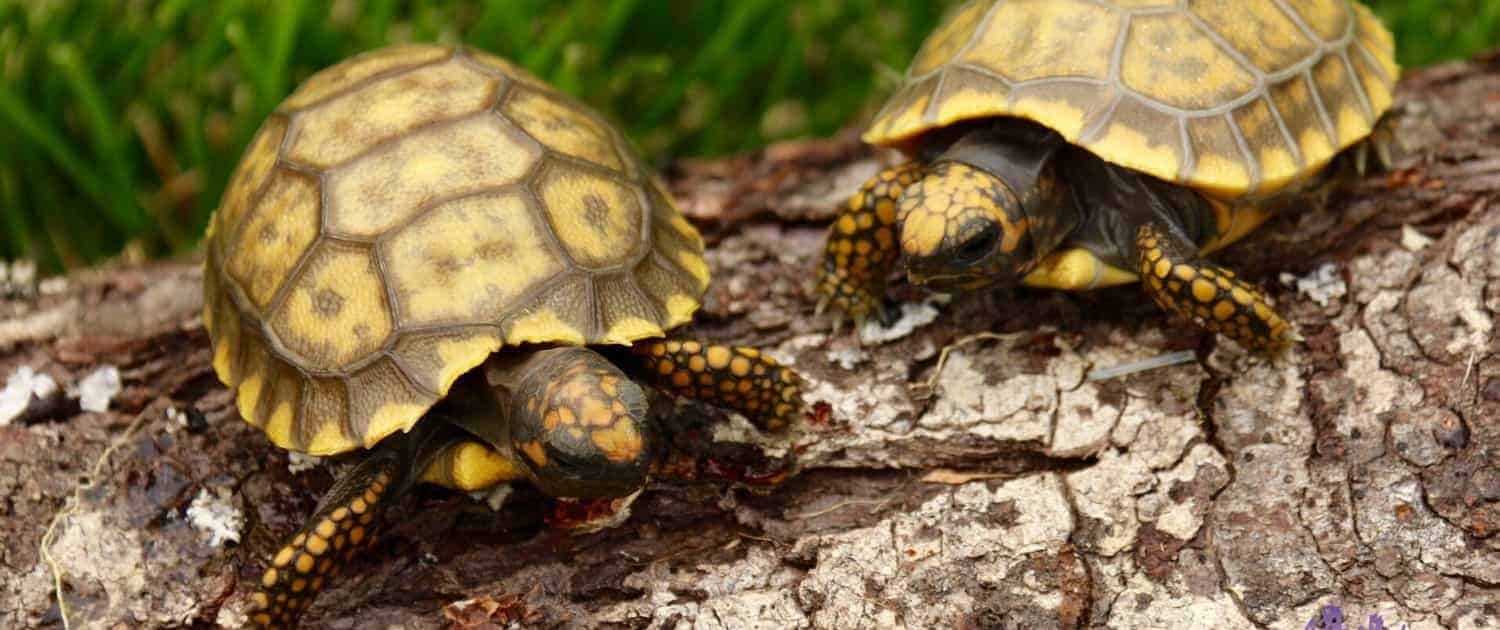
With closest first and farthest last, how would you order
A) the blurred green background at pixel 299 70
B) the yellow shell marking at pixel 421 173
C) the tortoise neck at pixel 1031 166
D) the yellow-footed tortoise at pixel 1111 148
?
1. the yellow shell marking at pixel 421 173
2. the yellow-footed tortoise at pixel 1111 148
3. the tortoise neck at pixel 1031 166
4. the blurred green background at pixel 299 70

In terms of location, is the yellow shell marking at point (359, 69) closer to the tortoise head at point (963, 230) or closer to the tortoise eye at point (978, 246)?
the tortoise head at point (963, 230)

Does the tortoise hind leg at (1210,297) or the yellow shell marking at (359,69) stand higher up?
the yellow shell marking at (359,69)

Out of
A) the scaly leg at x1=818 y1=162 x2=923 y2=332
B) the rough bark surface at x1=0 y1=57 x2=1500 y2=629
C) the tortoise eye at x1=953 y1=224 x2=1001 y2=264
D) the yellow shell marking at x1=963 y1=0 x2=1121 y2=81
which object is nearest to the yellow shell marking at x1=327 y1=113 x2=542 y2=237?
the rough bark surface at x1=0 y1=57 x2=1500 y2=629

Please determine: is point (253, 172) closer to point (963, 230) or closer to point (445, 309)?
point (445, 309)

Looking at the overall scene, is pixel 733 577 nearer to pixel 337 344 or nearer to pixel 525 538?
pixel 525 538

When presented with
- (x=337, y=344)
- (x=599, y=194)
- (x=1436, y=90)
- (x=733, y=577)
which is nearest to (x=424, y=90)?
(x=599, y=194)

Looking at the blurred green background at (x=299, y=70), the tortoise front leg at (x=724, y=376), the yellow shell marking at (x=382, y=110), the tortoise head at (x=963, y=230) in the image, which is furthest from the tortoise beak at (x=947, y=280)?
the blurred green background at (x=299, y=70)

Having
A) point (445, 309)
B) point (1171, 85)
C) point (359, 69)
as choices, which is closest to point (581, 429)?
point (445, 309)

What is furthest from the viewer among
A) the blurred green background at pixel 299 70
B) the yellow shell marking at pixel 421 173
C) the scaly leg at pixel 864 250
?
the blurred green background at pixel 299 70
